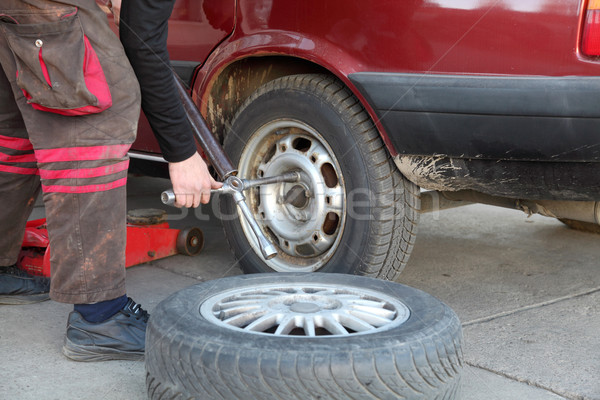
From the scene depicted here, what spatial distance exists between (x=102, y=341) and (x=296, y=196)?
0.91 meters

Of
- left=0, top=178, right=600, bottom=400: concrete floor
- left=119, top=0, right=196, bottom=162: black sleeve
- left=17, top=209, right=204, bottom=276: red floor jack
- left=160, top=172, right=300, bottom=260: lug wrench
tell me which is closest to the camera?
left=119, top=0, right=196, bottom=162: black sleeve

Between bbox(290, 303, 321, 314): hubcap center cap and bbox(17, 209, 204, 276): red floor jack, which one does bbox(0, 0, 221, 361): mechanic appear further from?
bbox(17, 209, 204, 276): red floor jack

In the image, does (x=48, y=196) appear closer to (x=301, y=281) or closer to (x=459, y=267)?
(x=301, y=281)

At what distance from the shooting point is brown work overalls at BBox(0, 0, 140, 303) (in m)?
1.78

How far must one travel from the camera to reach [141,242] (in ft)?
9.71

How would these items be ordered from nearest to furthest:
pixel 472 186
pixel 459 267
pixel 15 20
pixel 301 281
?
1. pixel 15 20
2. pixel 301 281
3. pixel 472 186
4. pixel 459 267

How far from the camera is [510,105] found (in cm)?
201

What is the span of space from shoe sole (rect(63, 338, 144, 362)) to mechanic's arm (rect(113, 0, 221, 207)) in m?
0.48

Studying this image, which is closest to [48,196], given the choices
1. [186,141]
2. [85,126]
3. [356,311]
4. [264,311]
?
[85,126]

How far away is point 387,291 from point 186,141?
713mm

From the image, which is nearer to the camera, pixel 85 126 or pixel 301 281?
pixel 85 126

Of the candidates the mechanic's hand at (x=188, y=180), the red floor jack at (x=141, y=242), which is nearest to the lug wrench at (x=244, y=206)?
the mechanic's hand at (x=188, y=180)

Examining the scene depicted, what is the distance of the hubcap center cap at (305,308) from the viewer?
180cm

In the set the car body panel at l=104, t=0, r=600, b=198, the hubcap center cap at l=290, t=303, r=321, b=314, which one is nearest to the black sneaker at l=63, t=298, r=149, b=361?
the hubcap center cap at l=290, t=303, r=321, b=314
